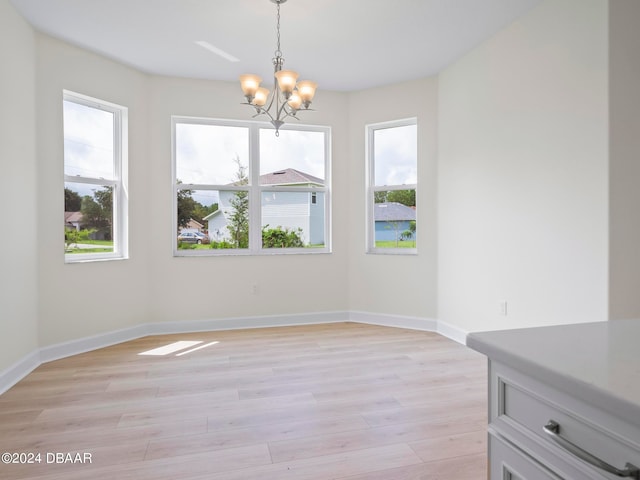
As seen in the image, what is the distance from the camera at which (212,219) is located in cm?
468

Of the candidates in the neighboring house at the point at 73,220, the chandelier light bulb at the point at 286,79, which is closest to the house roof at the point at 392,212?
the chandelier light bulb at the point at 286,79

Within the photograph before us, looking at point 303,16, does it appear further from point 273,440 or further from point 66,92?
point 273,440

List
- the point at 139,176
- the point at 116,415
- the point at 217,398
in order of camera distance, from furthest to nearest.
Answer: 1. the point at 139,176
2. the point at 217,398
3. the point at 116,415

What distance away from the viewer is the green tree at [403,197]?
4.70 meters

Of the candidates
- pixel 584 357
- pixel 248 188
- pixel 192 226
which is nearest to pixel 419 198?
pixel 248 188

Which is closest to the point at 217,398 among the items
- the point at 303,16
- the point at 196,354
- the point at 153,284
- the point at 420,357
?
the point at 196,354

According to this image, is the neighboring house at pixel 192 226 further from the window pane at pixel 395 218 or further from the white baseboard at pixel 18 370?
the window pane at pixel 395 218

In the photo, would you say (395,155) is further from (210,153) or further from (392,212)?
(210,153)

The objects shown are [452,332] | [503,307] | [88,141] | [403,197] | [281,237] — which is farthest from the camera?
[281,237]

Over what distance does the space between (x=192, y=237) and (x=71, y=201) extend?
1233 mm

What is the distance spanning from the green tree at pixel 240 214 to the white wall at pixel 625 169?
138 inches

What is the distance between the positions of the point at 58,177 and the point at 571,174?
165 inches

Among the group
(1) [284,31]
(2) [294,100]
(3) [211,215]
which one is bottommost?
(3) [211,215]

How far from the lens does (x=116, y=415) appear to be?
8.16ft
